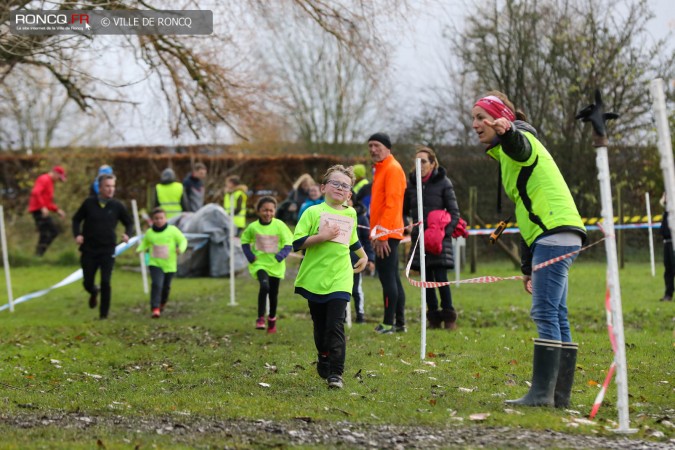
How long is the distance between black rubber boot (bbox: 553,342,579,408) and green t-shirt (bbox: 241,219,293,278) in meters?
5.92

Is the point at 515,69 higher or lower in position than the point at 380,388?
higher

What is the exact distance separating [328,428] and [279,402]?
3.57 feet

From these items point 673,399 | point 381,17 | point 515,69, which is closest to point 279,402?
point 673,399

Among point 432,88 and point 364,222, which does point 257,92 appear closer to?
point 364,222

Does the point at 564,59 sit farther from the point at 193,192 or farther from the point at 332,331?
the point at 332,331

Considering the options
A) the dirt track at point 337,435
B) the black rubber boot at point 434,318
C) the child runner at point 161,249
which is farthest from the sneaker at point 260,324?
the dirt track at point 337,435

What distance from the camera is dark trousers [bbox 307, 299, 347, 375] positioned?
25.5 ft

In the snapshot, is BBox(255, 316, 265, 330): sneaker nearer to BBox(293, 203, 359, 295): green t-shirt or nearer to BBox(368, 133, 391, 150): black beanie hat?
BBox(368, 133, 391, 150): black beanie hat

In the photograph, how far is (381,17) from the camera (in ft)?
47.3

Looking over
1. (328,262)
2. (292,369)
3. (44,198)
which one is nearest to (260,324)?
(292,369)

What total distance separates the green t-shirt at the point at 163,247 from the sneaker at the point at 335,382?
765 cm

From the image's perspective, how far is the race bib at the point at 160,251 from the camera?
14.8 metres

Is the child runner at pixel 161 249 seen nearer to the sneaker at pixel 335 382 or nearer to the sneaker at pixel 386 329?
the sneaker at pixel 386 329

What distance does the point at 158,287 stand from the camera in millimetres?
14562
